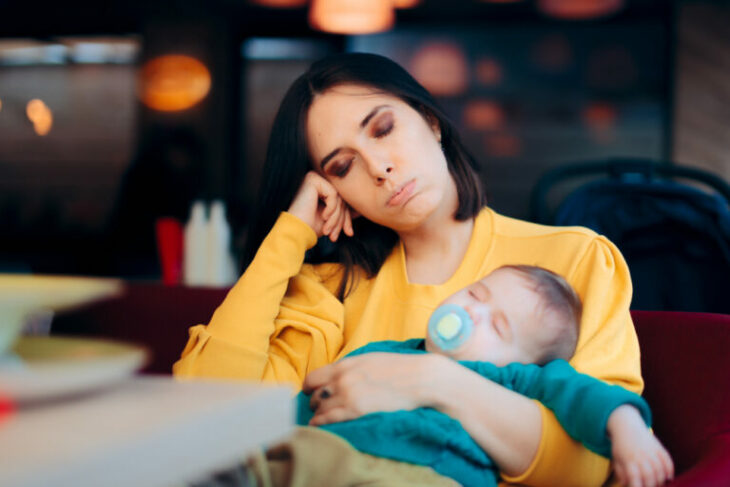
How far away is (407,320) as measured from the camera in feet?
4.41

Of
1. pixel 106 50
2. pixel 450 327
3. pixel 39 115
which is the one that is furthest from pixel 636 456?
pixel 39 115

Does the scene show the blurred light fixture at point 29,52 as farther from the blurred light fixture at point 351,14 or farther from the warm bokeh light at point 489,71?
the warm bokeh light at point 489,71

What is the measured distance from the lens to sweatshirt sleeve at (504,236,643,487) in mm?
1011

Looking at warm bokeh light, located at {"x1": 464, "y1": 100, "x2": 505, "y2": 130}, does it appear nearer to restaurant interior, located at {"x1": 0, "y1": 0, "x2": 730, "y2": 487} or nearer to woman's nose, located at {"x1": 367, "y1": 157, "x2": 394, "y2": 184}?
restaurant interior, located at {"x1": 0, "y1": 0, "x2": 730, "y2": 487}

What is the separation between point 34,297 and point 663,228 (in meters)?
1.73

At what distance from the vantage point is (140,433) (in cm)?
43

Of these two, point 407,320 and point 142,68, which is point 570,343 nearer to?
point 407,320

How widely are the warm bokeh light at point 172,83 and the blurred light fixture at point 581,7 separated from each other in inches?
85.4

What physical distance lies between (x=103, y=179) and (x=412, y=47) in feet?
7.14

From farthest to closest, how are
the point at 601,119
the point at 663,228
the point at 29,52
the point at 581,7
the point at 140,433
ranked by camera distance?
the point at 29,52 < the point at 601,119 < the point at 581,7 < the point at 663,228 < the point at 140,433

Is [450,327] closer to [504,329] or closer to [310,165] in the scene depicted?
[504,329]

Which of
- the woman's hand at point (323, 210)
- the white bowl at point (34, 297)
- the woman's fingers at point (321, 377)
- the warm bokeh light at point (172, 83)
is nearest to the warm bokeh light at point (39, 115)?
the warm bokeh light at point (172, 83)

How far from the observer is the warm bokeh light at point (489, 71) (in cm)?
449

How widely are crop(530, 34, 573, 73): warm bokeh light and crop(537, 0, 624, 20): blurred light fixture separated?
0.18 m
